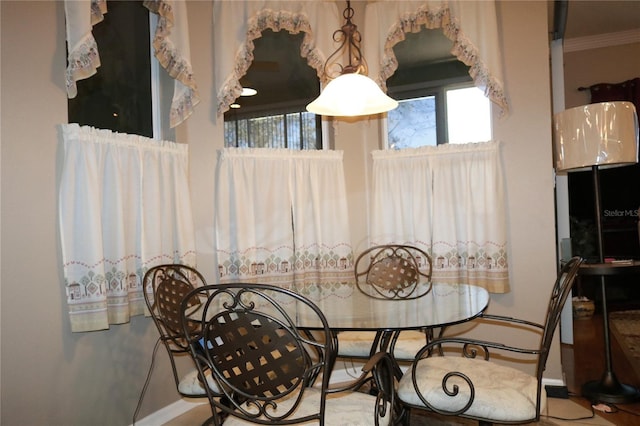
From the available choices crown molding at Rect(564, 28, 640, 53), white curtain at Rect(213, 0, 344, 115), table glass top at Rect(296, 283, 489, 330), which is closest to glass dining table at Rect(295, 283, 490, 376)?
table glass top at Rect(296, 283, 489, 330)

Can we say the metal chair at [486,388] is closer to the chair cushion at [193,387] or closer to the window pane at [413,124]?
the chair cushion at [193,387]

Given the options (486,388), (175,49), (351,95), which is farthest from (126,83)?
(486,388)

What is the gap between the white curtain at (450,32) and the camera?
2889 millimetres

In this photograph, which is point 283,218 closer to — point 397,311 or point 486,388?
point 397,311

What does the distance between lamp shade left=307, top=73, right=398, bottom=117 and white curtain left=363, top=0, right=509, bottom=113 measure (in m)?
1.05

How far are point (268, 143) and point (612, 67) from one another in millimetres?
4343

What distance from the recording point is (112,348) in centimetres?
227

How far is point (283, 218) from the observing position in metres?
3.02

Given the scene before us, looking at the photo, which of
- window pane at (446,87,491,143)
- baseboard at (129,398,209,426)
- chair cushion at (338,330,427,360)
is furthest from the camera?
window pane at (446,87,491,143)

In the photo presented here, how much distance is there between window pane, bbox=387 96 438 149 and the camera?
10.8ft

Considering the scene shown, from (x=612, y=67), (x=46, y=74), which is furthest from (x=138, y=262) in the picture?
(x=612, y=67)

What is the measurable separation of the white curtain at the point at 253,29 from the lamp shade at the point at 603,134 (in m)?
1.64

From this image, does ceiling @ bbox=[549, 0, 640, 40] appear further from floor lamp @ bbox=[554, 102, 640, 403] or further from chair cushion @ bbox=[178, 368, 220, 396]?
chair cushion @ bbox=[178, 368, 220, 396]

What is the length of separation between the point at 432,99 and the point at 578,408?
7.06ft
